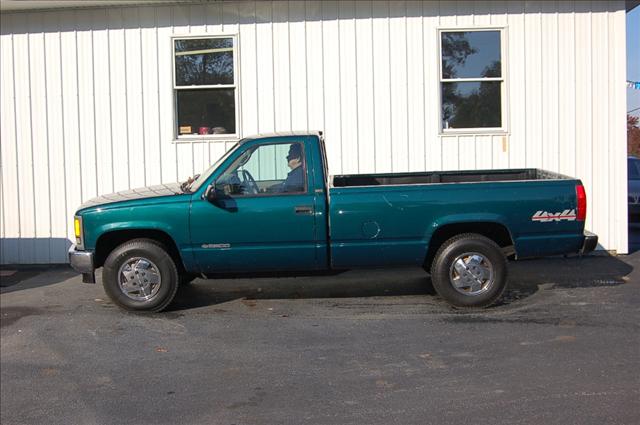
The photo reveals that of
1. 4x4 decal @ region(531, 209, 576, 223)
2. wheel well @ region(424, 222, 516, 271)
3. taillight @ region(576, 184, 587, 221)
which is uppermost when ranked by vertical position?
taillight @ region(576, 184, 587, 221)

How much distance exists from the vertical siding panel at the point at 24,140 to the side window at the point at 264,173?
455 centimetres

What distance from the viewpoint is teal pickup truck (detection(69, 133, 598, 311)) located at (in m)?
6.99

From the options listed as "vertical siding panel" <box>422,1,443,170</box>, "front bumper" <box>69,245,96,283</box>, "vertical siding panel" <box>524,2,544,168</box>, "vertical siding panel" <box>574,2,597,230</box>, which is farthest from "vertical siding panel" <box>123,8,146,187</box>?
"vertical siding panel" <box>574,2,597,230</box>

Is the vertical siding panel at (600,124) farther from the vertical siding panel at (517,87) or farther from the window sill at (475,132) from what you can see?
the window sill at (475,132)

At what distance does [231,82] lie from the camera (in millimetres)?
10148

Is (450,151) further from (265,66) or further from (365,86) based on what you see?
(265,66)

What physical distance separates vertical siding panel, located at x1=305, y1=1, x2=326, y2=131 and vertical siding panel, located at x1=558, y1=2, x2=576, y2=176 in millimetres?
3501

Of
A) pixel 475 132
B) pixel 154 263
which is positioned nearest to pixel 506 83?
pixel 475 132

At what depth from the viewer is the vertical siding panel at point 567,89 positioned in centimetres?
1004

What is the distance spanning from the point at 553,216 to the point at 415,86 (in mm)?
3758

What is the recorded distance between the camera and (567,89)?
10.1m

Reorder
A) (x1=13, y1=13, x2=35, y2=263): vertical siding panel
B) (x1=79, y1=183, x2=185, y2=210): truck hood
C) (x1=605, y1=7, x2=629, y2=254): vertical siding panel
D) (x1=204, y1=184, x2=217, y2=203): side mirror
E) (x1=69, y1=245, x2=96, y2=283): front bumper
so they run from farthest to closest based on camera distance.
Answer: (x1=13, y1=13, x2=35, y2=263): vertical siding panel
(x1=605, y1=7, x2=629, y2=254): vertical siding panel
(x1=79, y1=183, x2=185, y2=210): truck hood
(x1=69, y1=245, x2=96, y2=283): front bumper
(x1=204, y1=184, x2=217, y2=203): side mirror

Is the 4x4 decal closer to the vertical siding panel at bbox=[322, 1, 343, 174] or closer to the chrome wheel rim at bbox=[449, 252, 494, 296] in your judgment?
the chrome wheel rim at bbox=[449, 252, 494, 296]

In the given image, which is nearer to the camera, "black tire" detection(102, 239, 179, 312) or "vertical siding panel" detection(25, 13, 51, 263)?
"black tire" detection(102, 239, 179, 312)
